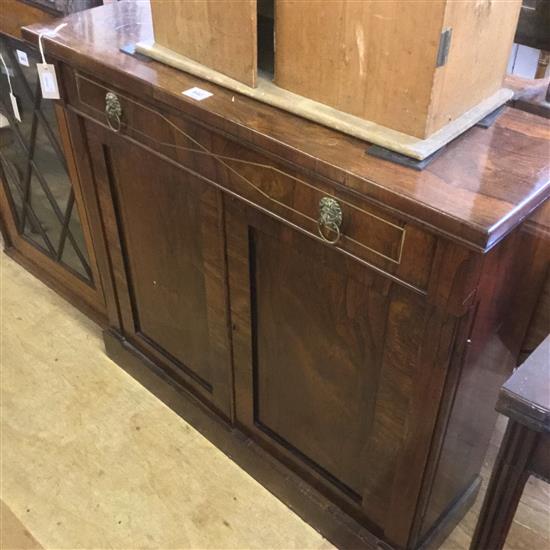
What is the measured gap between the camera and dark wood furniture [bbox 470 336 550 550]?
681 mm

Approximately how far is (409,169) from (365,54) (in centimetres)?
17

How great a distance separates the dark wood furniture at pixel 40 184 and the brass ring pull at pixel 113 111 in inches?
8.0

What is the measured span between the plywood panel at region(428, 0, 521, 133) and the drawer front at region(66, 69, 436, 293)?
0.15 metres

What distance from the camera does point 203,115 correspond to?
1.00 m

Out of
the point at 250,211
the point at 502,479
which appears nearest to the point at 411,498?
the point at 502,479

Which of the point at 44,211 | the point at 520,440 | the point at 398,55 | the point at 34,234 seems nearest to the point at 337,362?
→ the point at 520,440

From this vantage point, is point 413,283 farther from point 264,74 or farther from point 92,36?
point 92,36

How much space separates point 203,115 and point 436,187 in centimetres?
38

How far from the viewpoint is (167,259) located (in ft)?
4.43

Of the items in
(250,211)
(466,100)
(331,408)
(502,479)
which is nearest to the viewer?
(502,479)

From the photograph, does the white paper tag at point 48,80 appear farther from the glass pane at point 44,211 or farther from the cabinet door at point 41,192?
the glass pane at point 44,211

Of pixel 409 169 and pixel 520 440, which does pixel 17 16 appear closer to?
pixel 409 169

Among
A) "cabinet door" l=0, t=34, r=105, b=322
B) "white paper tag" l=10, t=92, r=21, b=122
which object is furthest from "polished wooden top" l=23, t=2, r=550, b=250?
"white paper tag" l=10, t=92, r=21, b=122

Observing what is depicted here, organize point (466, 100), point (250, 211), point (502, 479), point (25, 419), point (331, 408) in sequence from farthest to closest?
1. point (25, 419)
2. point (331, 408)
3. point (250, 211)
4. point (466, 100)
5. point (502, 479)
